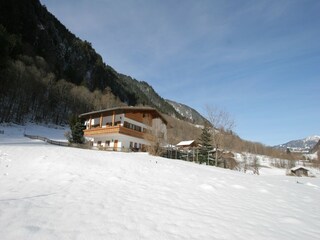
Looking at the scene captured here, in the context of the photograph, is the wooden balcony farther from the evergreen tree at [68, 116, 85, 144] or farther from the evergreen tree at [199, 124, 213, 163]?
the evergreen tree at [199, 124, 213, 163]

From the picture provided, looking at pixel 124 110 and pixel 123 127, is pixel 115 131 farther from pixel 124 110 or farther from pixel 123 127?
pixel 124 110

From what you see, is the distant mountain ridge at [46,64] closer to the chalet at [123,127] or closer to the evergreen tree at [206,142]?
the chalet at [123,127]

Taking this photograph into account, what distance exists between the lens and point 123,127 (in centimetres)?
3819

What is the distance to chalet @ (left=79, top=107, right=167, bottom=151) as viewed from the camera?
39.4 meters

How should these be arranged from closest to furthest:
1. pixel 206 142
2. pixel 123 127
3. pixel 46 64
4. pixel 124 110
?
pixel 123 127 → pixel 124 110 → pixel 206 142 → pixel 46 64

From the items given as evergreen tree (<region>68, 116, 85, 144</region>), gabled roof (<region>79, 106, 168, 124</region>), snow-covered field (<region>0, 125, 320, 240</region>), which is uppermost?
gabled roof (<region>79, 106, 168, 124</region>)

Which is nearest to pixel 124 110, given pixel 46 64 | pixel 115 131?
pixel 115 131

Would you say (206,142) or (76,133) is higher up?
(206,142)

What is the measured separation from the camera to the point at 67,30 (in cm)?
11481

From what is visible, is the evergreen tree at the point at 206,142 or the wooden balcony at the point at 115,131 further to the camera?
the evergreen tree at the point at 206,142

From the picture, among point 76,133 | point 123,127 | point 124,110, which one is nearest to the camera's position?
point 123,127

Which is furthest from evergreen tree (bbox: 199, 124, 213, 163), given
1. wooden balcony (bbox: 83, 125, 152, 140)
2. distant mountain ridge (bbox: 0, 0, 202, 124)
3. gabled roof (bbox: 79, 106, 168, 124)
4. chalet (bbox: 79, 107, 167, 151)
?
distant mountain ridge (bbox: 0, 0, 202, 124)

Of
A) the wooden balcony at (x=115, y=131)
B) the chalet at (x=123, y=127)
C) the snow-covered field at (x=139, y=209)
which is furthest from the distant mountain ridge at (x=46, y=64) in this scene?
the snow-covered field at (x=139, y=209)

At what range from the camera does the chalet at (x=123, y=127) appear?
129 feet
